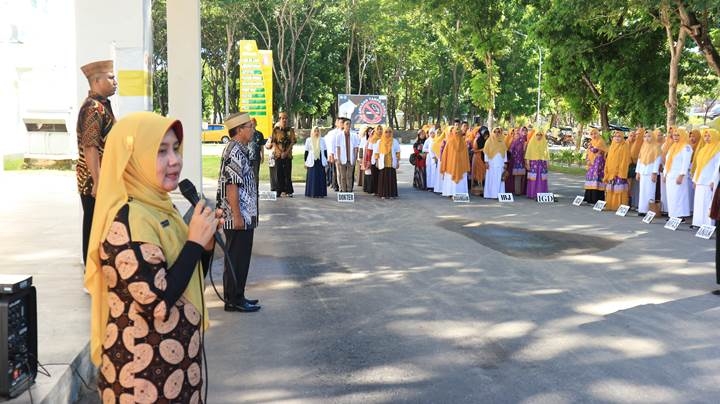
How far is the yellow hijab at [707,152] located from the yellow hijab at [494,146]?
599cm

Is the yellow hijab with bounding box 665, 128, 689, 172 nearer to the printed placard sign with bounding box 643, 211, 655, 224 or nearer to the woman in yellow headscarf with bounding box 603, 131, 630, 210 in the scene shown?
the printed placard sign with bounding box 643, 211, 655, 224

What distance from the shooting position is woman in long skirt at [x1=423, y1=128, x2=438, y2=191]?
1966cm

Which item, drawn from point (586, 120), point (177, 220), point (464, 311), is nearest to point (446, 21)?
point (586, 120)

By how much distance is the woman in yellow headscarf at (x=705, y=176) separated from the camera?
12.3m

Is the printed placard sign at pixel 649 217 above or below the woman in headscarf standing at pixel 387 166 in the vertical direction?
below

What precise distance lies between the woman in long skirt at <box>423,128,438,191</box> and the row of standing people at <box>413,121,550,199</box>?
Result: 0.03 m

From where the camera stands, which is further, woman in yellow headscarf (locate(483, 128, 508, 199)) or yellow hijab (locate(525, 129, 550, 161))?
woman in yellow headscarf (locate(483, 128, 508, 199))

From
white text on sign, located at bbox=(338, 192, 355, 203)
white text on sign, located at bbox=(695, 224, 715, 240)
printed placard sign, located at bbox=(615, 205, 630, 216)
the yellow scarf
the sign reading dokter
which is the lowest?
white text on sign, located at bbox=(695, 224, 715, 240)

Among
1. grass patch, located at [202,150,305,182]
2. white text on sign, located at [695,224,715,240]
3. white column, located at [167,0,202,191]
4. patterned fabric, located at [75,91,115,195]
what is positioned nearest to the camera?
patterned fabric, located at [75,91,115,195]

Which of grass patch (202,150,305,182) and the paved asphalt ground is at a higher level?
grass patch (202,150,305,182)

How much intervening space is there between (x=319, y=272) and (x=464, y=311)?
2.43m

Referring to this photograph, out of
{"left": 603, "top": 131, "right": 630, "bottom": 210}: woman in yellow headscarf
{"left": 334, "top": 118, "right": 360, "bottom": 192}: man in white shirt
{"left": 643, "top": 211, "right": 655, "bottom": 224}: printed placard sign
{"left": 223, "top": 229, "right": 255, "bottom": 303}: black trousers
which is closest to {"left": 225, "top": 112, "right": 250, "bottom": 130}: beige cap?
{"left": 223, "top": 229, "right": 255, "bottom": 303}: black trousers

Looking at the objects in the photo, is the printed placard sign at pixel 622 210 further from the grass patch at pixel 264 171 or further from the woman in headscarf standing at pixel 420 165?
the grass patch at pixel 264 171

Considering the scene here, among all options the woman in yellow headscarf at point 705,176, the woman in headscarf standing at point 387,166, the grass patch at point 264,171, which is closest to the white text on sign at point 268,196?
the woman in headscarf standing at point 387,166
